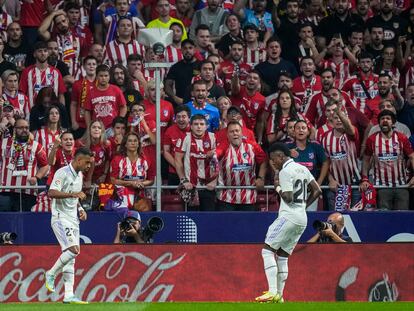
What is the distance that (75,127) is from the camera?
Answer: 65.6 feet

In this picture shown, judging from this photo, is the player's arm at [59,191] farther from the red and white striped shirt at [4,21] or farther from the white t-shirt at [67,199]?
the red and white striped shirt at [4,21]

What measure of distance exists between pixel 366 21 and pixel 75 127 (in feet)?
19.2

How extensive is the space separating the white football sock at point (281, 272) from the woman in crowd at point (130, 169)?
3.15 m

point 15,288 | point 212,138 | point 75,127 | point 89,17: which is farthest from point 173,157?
point 89,17

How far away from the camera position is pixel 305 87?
20328 mm

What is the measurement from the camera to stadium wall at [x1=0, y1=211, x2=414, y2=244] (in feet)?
59.6

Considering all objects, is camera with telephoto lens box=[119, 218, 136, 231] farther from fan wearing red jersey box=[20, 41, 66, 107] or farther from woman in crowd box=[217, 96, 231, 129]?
fan wearing red jersey box=[20, 41, 66, 107]

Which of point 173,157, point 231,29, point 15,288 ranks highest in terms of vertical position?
point 231,29

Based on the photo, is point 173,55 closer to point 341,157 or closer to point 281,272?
point 341,157

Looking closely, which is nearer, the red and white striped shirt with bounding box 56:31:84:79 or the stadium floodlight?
the stadium floodlight

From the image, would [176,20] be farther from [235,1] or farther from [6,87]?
[6,87]

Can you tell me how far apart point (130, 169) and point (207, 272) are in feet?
6.81

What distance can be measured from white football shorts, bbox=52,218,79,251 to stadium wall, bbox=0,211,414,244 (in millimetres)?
2587

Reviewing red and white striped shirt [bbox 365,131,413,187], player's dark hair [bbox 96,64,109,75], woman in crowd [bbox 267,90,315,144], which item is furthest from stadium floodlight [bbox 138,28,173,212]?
red and white striped shirt [bbox 365,131,413,187]
